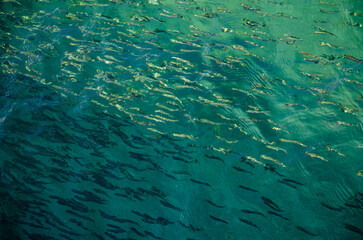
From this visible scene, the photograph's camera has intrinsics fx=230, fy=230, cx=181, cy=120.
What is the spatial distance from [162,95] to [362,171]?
146cm

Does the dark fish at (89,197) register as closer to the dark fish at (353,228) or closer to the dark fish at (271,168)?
the dark fish at (271,168)

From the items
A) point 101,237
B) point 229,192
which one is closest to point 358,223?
point 229,192

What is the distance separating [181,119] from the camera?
69.6 inches

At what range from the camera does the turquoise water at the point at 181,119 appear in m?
1.57

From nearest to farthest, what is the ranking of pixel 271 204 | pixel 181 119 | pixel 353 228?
pixel 353 228 → pixel 271 204 → pixel 181 119

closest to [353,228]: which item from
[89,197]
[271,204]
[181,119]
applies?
[271,204]

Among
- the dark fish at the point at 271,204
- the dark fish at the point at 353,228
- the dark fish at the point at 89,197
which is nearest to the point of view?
the dark fish at the point at 353,228

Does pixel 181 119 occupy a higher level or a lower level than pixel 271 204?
higher

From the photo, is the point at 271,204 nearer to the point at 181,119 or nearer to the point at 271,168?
the point at 271,168

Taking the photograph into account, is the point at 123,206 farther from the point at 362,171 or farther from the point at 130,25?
the point at 362,171

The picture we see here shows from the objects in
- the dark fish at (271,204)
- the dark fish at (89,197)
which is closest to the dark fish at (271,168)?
the dark fish at (271,204)

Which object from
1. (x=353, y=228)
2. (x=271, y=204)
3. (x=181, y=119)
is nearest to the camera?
(x=353, y=228)

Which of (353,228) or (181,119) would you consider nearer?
(353,228)

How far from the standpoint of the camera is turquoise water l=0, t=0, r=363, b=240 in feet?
5.15
